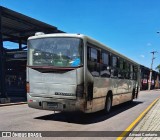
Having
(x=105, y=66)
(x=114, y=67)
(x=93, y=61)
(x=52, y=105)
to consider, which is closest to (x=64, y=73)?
(x=52, y=105)

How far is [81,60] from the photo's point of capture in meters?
9.63

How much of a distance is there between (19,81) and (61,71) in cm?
1945

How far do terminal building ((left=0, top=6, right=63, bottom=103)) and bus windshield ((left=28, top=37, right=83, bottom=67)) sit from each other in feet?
29.0

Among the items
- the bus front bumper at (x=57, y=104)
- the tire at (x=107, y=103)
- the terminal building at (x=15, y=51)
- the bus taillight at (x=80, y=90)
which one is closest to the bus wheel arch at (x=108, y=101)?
the tire at (x=107, y=103)

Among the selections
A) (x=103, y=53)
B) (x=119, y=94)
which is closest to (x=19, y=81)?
(x=119, y=94)

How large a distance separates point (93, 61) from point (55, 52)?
1512 millimetres

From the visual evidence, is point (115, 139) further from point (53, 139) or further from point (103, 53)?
point (103, 53)

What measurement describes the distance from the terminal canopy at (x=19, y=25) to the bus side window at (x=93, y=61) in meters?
9.79

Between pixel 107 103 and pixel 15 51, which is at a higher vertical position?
pixel 15 51

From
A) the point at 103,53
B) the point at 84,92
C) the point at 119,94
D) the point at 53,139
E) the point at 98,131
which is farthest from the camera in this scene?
the point at 119,94

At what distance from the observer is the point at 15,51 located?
2356cm

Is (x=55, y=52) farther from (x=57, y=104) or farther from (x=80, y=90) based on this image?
(x=57, y=104)

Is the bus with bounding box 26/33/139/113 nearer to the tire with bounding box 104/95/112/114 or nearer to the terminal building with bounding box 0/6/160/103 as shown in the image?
the tire with bounding box 104/95/112/114

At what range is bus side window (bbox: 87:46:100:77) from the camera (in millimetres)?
10114
